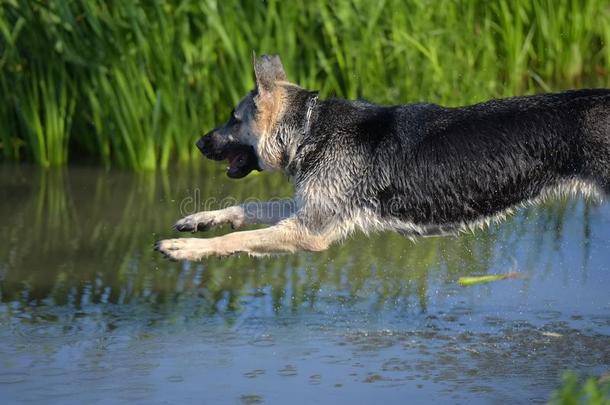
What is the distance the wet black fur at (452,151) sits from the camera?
594 centimetres

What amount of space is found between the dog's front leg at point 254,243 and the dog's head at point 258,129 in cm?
46

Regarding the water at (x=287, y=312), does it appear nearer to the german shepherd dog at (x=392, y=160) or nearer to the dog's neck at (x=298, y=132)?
the german shepherd dog at (x=392, y=160)

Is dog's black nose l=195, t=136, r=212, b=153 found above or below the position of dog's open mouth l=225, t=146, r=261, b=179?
above

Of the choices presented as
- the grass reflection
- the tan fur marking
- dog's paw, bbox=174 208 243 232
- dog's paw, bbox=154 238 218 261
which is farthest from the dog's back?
dog's paw, bbox=154 238 218 261

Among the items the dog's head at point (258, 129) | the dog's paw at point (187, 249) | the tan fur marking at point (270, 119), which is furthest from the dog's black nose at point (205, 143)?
the dog's paw at point (187, 249)

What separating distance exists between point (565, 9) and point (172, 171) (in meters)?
3.73

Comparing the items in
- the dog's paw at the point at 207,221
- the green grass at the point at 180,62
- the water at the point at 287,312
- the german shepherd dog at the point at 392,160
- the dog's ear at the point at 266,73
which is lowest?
the water at the point at 287,312

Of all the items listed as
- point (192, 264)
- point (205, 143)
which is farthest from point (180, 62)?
point (205, 143)

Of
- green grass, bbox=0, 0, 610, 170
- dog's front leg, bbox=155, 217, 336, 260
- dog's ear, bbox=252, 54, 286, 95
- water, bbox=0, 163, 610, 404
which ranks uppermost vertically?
green grass, bbox=0, 0, 610, 170

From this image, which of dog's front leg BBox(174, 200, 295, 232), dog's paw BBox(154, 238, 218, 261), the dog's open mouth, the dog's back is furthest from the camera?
the dog's open mouth

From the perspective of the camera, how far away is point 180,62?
8547 mm

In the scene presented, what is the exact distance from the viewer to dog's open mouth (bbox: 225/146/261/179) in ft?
21.4

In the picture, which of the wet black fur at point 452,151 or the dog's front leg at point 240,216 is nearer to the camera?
the wet black fur at point 452,151

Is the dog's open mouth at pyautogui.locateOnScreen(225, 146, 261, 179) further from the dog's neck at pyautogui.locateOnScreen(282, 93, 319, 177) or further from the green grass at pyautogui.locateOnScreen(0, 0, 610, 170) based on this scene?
the green grass at pyautogui.locateOnScreen(0, 0, 610, 170)
